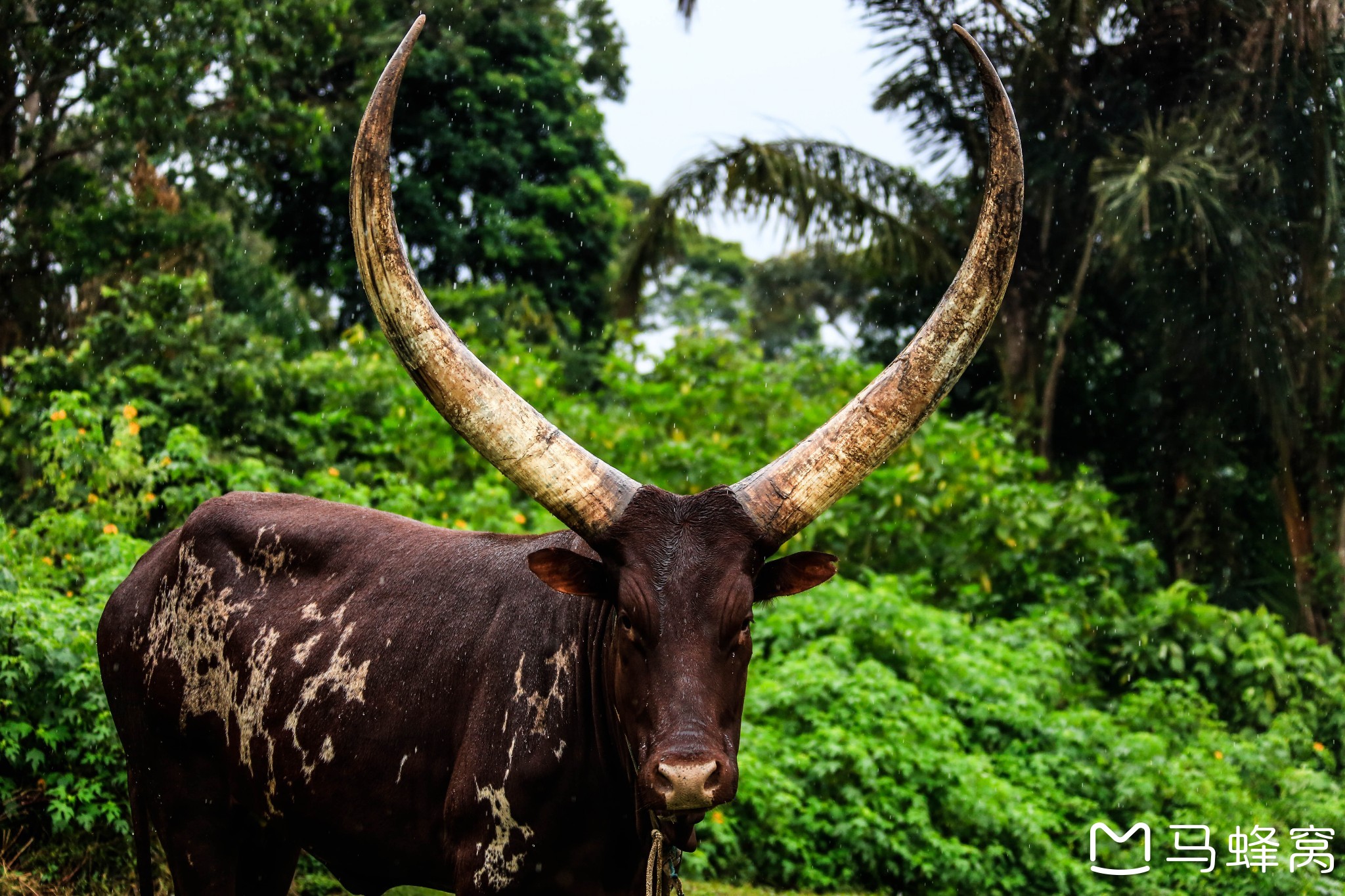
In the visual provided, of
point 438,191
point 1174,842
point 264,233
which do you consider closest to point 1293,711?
point 1174,842

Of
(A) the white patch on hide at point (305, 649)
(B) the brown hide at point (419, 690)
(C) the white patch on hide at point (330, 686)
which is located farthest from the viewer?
(A) the white patch on hide at point (305, 649)

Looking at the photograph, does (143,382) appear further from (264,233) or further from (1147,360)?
(264,233)

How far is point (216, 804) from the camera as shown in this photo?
3676mm

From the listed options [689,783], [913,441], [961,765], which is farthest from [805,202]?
[689,783]

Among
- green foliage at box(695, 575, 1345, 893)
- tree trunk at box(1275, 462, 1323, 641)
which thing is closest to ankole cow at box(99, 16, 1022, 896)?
green foliage at box(695, 575, 1345, 893)

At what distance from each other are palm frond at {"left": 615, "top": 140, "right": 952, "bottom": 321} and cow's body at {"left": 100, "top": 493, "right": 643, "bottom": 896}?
7.97 meters

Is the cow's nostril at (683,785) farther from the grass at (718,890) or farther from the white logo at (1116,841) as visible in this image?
the white logo at (1116,841)

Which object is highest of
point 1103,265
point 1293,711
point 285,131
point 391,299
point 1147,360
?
point 285,131

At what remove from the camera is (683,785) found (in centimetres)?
254

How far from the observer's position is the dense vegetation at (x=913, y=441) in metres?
6.17

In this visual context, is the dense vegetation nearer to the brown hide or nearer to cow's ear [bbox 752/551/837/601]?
the brown hide

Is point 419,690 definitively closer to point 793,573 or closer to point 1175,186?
point 793,573

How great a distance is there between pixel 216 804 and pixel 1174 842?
4.99 metres

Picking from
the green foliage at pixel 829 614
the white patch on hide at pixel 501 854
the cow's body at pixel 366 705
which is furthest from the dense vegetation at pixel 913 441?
the white patch on hide at pixel 501 854
